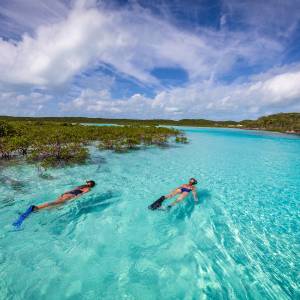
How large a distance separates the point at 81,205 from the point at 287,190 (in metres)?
10.2

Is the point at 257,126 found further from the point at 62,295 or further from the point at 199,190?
the point at 62,295

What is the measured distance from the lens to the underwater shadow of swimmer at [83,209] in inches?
240

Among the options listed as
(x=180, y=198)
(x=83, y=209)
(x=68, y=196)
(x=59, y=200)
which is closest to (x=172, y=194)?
(x=180, y=198)

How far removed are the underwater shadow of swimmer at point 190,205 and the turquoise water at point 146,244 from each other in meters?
0.05

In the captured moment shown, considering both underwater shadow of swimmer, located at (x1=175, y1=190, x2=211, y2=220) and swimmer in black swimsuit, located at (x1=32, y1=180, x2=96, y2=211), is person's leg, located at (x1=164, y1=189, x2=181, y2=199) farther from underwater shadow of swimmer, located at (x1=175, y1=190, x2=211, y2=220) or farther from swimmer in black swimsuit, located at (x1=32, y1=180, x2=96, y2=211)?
swimmer in black swimsuit, located at (x1=32, y1=180, x2=96, y2=211)

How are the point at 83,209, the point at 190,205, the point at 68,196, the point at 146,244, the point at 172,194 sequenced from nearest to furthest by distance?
the point at 146,244 → the point at 83,209 → the point at 68,196 → the point at 190,205 → the point at 172,194

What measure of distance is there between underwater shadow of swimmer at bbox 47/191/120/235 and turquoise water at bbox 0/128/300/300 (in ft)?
0.11

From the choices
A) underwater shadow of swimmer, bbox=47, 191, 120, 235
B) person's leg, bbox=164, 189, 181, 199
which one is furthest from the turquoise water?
person's leg, bbox=164, 189, 181, 199

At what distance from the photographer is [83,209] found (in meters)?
7.19

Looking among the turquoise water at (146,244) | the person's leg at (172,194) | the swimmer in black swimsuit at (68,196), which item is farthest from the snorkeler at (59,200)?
the person's leg at (172,194)

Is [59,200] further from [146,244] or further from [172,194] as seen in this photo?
[172,194]

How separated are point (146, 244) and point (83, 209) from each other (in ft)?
9.82

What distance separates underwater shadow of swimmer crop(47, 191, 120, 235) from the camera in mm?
6098

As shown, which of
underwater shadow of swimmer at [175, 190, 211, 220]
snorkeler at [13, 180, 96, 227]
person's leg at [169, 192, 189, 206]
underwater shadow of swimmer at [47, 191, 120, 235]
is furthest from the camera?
person's leg at [169, 192, 189, 206]
